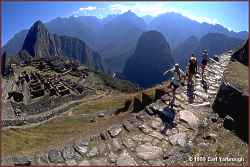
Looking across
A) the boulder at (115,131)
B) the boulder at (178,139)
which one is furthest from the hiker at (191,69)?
the boulder at (115,131)

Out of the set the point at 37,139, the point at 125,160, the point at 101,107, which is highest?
the point at 125,160

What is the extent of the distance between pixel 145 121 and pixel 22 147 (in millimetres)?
7161

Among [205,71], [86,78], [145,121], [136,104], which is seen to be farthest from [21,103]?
[86,78]

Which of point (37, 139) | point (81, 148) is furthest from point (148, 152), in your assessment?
point (37, 139)

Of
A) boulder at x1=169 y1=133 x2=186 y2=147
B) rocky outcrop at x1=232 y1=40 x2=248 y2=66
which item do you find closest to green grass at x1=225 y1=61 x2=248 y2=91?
rocky outcrop at x1=232 y1=40 x2=248 y2=66

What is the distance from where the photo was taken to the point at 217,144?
46.4 feet

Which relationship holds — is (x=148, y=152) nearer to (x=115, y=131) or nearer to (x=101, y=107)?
(x=115, y=131)

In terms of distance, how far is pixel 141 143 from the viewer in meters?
13.8

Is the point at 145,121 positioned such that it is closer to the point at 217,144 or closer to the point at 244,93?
the point at 217,144

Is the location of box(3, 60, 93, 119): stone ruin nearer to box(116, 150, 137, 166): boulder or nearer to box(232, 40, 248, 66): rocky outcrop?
box(232, 40, 248, 66): rocky outcrop

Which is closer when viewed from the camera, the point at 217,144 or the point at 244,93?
the point at 217,144

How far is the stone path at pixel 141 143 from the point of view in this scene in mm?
12633

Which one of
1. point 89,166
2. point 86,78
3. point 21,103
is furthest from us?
point 86,78

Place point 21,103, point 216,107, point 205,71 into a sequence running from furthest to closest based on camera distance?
point 21,103
point 205,71
point 216,107
